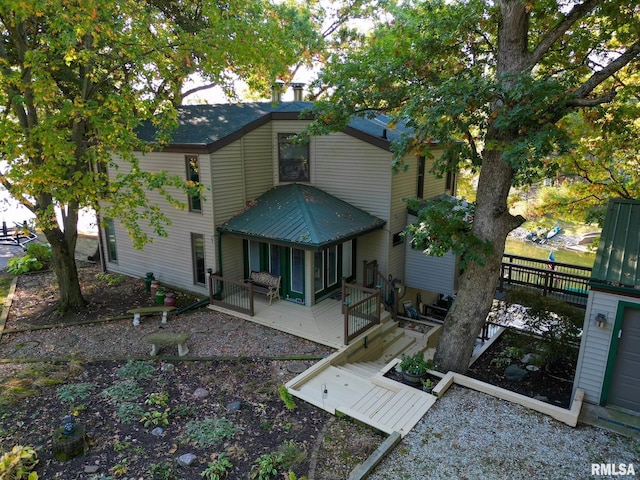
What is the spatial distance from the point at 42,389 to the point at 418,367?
295 inches

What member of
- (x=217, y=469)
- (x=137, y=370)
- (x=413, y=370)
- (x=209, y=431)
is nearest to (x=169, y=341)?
(x=137, y=370)

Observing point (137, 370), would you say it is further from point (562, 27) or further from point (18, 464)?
point (562, 27)

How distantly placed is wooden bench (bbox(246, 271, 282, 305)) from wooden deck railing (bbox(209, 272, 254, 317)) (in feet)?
1.25

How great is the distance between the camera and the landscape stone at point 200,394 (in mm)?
8305

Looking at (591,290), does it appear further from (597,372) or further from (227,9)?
(227,9)

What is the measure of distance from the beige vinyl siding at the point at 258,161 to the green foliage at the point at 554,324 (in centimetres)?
830

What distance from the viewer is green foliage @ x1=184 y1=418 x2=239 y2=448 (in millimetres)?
7044

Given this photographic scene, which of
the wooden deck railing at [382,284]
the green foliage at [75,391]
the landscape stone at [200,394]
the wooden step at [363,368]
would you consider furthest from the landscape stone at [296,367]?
the green foliage at [75,391]

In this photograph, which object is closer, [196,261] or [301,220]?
[301,220]

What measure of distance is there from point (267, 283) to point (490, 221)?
6.86 m

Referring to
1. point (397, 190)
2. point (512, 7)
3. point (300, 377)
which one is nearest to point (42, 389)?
point (300, 377)

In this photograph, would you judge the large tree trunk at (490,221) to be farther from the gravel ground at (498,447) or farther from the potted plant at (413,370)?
the gravel ground at (498,447)

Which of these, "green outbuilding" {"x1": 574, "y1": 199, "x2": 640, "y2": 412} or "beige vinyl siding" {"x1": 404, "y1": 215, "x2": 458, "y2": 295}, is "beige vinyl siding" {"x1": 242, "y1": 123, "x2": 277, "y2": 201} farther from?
"green outbuilding" {"x1": 574, "y1": 199, "x2": 640, "y2": 412}

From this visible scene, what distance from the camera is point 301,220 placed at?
1233 centimetres
